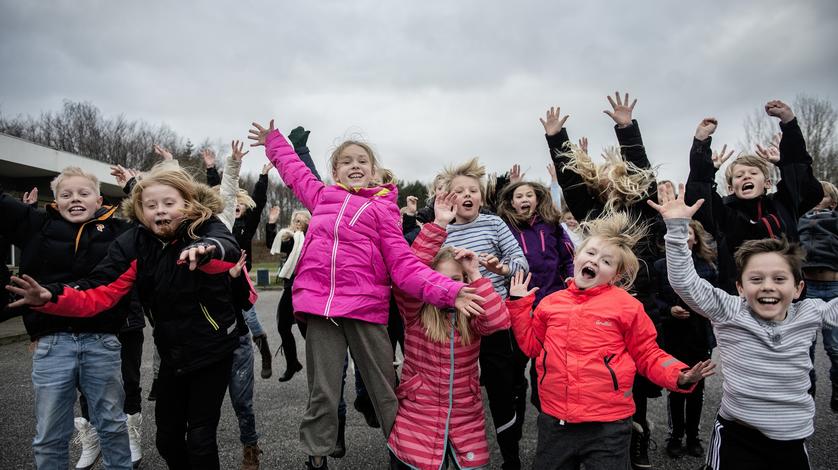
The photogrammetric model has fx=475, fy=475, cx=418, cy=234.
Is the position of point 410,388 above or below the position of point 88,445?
above

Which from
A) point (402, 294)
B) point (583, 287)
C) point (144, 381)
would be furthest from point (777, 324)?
point (144, 381)

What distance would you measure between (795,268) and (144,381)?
637 centimetres

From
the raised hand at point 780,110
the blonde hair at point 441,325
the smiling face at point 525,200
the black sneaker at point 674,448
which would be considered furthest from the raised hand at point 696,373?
the raised hand at point 780,110

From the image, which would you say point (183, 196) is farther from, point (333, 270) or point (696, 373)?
point (696, 373)

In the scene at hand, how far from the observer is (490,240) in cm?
372

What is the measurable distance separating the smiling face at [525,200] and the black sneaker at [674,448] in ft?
6.80

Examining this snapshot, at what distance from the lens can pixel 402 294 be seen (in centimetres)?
314

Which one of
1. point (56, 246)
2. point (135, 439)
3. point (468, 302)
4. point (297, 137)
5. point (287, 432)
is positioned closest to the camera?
point (468, 302)

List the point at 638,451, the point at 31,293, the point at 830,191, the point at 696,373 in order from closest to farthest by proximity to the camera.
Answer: the point at 696,373 < the point at 31,293 < the point at 638,451 < the point at 830,191

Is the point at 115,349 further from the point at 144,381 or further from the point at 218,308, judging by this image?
the point at 144,381

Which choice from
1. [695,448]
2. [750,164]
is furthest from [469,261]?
[750,164]

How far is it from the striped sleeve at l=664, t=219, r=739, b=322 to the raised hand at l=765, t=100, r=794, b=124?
1758 millimetres

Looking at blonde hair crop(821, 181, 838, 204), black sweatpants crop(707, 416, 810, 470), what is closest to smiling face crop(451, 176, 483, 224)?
black sweatpants crop(707, 416, 810, 470)

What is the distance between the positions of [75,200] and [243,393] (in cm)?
175
